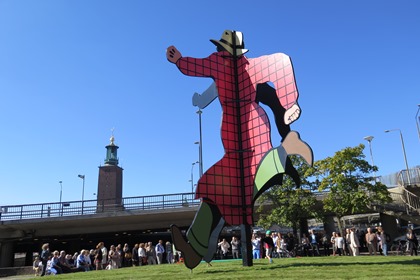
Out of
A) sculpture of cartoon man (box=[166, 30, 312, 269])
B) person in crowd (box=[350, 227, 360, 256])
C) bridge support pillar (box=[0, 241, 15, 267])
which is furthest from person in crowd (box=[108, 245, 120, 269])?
bridge support pillar (box=[0, 241, 15, 267])

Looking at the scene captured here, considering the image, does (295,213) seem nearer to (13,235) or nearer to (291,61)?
(291,61)

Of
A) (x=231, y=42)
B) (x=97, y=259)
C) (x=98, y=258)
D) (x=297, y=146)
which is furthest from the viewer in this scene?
(x=98, y=258)

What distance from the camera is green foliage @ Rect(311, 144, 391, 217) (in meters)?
24.3

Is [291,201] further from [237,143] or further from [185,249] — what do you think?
[185,249]

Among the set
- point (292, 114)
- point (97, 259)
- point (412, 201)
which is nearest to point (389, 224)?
point (412, 201)

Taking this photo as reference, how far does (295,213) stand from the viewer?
88.4ft

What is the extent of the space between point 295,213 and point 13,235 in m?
23.7

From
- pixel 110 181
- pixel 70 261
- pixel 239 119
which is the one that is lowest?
pixel 70 261

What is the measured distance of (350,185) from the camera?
2453cm

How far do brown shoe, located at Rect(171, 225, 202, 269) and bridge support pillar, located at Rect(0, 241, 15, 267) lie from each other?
97.2 ft

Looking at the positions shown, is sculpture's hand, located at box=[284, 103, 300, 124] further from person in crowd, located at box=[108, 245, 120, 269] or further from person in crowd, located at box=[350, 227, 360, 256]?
person in crowd, located at box=[108, 245, 120, 269]

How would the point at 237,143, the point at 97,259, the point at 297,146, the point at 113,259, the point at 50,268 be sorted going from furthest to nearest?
the point at 97,259 < the point at 113,259 < the point at 50,268 < the point at 237,143 < the point at 297,146

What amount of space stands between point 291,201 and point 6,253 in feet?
82.1

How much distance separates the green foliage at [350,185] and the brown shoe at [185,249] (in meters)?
16.0
